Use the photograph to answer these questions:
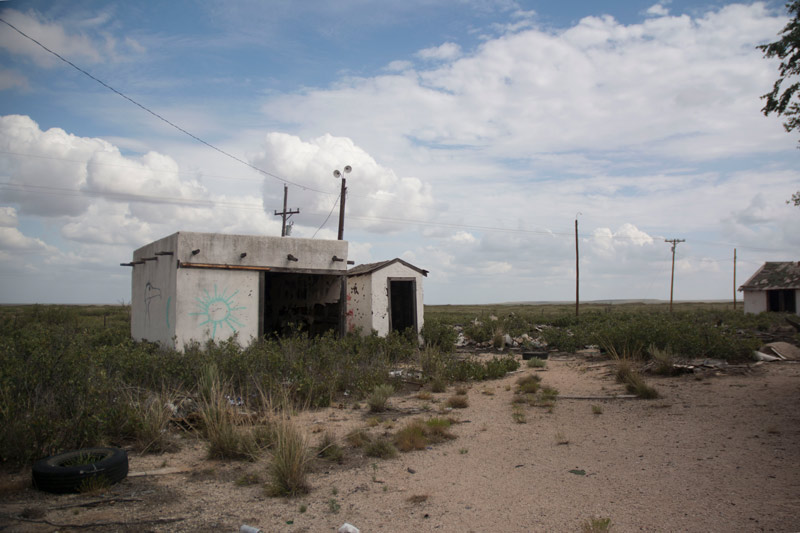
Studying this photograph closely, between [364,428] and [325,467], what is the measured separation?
5.89 feet

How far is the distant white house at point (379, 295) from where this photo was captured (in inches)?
656

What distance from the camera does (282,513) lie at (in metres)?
4.94

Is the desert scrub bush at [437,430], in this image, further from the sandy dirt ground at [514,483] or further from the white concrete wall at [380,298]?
the white concrete wall at [380,298]

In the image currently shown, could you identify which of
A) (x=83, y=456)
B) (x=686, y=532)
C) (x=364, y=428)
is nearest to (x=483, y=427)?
(x=364, y=428)

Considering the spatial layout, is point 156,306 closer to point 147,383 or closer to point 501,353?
point 147,383

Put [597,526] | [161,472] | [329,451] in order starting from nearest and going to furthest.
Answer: [597,526] < [161,472] < [329,451]

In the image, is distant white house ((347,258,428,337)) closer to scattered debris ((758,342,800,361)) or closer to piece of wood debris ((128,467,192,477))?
scattered debris ((758,342,800,361))

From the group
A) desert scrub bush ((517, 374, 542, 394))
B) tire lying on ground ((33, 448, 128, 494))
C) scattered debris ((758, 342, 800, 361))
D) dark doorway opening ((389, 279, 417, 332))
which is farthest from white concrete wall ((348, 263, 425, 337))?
tire lying on ground ((33, 448, 128, 494))

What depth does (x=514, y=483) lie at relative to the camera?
5719mm

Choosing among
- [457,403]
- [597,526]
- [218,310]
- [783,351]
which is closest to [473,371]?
[457,403]

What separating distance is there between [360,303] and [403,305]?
2.45 m

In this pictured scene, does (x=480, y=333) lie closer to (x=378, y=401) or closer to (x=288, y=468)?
(x=378, y=401)

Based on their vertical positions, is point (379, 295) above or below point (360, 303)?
above

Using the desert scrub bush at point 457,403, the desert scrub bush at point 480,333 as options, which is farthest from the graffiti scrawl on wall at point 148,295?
the desert scrub bush at point 480,333
